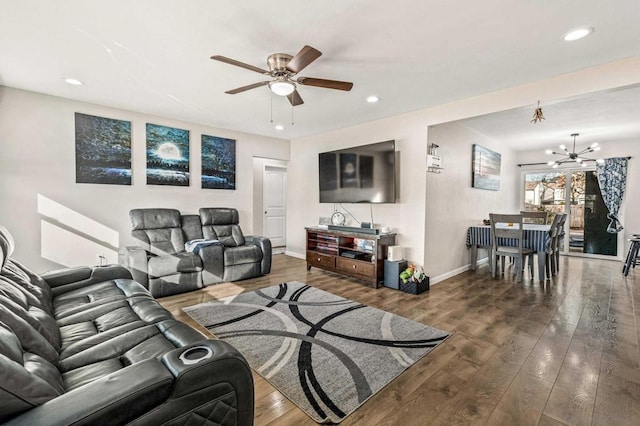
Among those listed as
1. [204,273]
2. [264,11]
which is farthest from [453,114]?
[204,273]

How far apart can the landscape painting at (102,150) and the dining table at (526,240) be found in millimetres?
5585

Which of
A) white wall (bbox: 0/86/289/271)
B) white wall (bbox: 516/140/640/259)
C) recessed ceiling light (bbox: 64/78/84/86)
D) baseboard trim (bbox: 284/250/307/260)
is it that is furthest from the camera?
baseboard trim (bbox: 284/250/307/260)

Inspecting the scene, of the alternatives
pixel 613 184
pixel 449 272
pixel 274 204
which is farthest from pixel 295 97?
pixel 613 184

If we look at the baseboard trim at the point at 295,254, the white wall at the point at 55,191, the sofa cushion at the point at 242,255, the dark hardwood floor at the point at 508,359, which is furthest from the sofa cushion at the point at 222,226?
the baseboard trim at the point at 295,254

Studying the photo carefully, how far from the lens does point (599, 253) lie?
20.8ft

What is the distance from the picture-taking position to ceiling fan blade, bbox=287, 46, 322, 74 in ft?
6.70

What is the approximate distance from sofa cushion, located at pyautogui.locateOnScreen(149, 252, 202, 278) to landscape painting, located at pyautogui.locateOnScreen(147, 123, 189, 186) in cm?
139

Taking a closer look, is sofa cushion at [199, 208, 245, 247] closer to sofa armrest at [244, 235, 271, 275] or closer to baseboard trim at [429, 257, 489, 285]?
sofa armrest at [244, 235, 271, 275]

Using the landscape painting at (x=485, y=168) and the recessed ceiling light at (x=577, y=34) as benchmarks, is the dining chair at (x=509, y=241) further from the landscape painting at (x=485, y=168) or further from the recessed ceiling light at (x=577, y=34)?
the recessed ceiling light at (x=577, y=34)

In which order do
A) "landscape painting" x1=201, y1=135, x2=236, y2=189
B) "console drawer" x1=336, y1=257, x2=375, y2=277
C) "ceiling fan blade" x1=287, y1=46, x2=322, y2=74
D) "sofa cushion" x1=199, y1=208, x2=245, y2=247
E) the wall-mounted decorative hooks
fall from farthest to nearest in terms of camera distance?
1. "landscape painting" x1=201, y1=135, x2=236, y2=189
2. "sofa cushion" x1=199, y1=208, x2=245, y2=247
3. "console drawer" x1=336, y1=257, x2=375, y2=277
4. the wall-mounted decorative hooks
5. "ceiling fan blade" x1=287, y1=46, x2=322, y2=74

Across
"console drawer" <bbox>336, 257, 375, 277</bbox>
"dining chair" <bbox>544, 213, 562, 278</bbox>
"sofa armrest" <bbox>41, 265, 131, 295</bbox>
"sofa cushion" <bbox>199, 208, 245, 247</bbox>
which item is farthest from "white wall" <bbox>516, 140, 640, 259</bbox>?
"sofa armrest" <bbox>41, 265, 131, 295</bbox>

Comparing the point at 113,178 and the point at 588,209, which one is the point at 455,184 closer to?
the point at 588,209

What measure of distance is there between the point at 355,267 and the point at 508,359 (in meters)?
2.31

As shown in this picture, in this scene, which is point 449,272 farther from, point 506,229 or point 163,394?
point 163,394
